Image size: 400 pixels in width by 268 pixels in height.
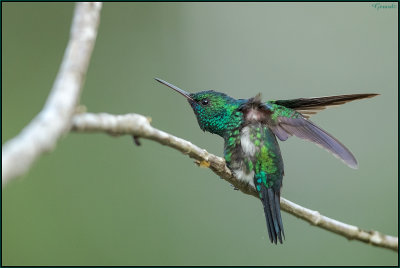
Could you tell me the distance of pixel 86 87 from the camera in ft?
16.2

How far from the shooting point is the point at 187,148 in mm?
1851

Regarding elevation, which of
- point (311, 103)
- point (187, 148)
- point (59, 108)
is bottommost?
point (59, 108)

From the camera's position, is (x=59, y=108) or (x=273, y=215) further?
(x=273, y=215)

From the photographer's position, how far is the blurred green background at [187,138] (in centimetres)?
447

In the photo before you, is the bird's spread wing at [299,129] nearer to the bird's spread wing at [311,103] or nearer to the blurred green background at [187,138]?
the bird's spread wing at [311,103]

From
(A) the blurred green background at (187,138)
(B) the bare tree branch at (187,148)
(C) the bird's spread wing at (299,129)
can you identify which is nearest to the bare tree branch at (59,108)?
(B) the bare tree branch at (187,148)

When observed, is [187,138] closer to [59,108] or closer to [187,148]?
[187,148]

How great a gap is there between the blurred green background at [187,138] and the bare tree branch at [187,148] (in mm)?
1854

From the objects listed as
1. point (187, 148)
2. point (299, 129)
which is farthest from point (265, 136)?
point (187, 148)

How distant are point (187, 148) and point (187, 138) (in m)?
2.83

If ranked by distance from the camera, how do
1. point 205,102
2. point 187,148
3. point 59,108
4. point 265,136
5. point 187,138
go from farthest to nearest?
point 187,138 → point 205,102 → point 265,136 → point 187,148 → point 59,108

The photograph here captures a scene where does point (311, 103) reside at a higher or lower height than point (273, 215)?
higher

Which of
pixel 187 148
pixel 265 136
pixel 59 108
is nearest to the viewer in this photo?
pixel 59 108

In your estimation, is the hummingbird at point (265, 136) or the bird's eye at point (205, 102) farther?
the bird's eye at point (205, 102)
